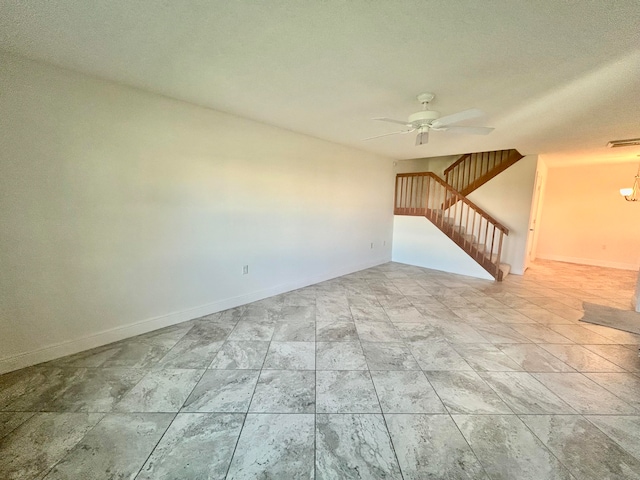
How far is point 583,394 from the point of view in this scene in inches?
75.1

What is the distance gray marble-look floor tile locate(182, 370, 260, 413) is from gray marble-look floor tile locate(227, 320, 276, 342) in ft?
1.72

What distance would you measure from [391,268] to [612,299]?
338 centimetres

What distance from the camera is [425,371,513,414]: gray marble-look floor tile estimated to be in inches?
69.5

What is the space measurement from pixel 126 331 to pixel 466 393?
312 cm

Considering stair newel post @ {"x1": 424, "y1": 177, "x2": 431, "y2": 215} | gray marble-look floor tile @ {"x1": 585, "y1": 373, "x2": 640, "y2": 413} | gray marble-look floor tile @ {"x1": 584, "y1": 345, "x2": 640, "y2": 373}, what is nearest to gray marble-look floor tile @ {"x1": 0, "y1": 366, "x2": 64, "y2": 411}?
gray marble-look floor tile @ {"x1": 585, "y1": 373, "x2": 640, "y2": 413}

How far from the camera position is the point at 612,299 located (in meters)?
3.92

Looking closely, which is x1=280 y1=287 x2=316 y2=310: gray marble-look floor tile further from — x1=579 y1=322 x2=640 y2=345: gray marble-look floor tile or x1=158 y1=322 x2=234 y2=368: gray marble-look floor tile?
x1=579 y1=322 x2=640 y2=345: gray marble-look floor tile

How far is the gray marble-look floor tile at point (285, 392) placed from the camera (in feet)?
5.72

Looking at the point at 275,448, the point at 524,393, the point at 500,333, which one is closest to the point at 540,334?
the point at 500,333

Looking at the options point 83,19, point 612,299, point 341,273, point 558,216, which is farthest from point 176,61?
point 558,216

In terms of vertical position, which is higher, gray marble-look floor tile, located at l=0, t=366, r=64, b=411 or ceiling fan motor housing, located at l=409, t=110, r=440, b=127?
ceiling fan motor housing, located at l=409, t=110, r=440, b=127

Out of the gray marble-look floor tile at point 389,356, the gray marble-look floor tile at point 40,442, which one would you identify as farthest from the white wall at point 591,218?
the gray marble-look floor tile at point 40,442

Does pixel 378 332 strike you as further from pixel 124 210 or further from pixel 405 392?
pixel 124 210

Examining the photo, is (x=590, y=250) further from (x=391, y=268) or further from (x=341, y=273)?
(x=341, y=273)
